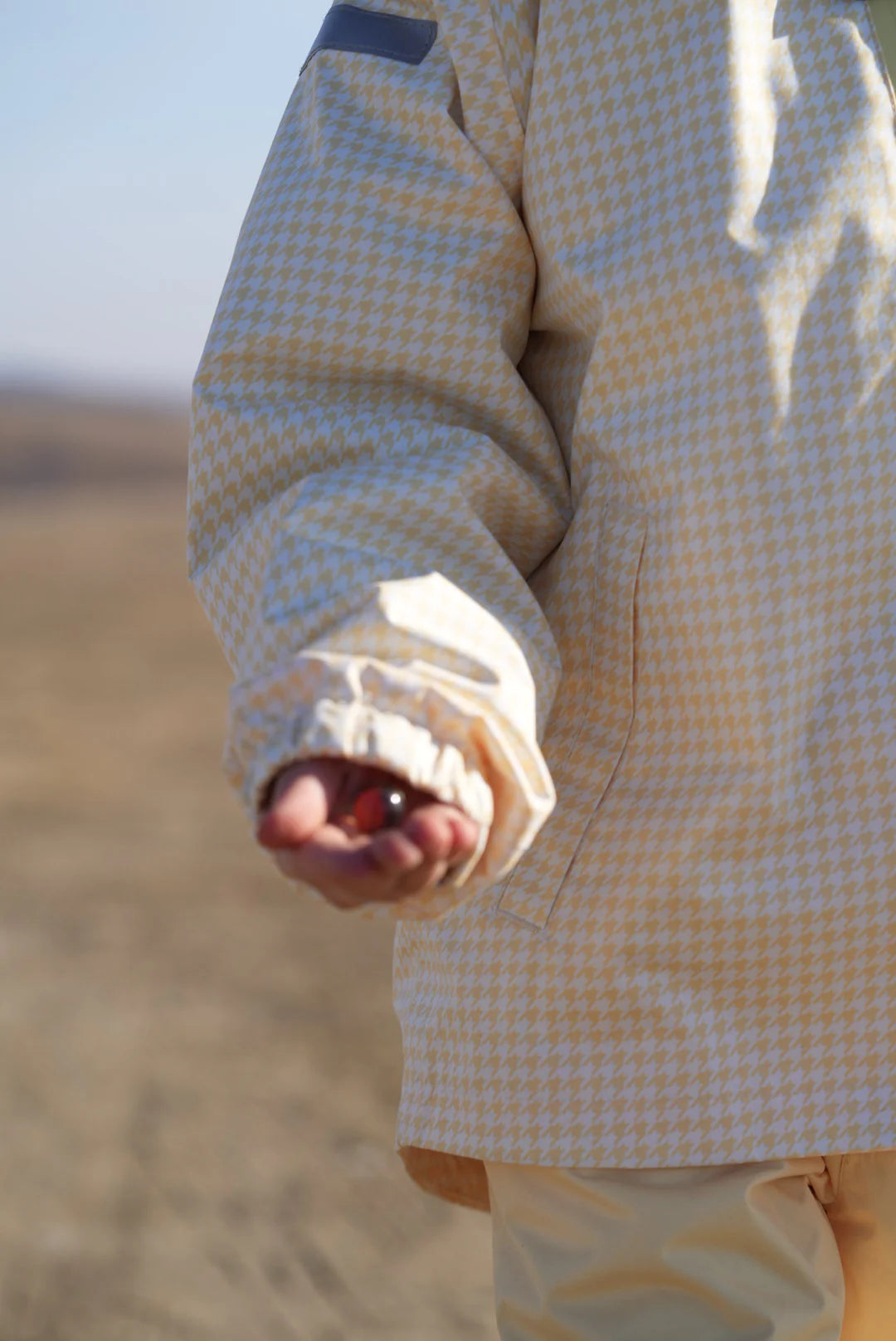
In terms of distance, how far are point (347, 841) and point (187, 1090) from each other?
265 centimetres

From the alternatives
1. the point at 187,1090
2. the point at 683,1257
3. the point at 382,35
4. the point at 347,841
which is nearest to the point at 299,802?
the point at 347,841

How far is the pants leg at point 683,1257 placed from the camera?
3.40ft

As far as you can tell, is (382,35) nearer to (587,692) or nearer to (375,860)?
(587,692)

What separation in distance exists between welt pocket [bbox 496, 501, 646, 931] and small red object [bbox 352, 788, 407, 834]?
26 centimetres

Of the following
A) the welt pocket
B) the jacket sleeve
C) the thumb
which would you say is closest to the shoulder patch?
the jacket sleeve

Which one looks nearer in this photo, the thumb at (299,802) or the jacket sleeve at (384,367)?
the thumb at (299,802)

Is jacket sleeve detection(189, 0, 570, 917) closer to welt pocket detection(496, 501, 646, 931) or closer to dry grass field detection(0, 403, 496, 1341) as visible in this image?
welt pocket detection(496, 501, 646, 931)

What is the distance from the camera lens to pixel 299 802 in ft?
2.66

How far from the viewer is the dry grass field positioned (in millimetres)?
2652

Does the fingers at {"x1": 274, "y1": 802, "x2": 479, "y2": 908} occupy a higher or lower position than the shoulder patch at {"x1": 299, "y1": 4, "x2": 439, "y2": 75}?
lower

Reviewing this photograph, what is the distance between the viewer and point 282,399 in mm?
1102

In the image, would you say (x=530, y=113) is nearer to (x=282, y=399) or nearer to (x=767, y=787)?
(x=282, y=399)

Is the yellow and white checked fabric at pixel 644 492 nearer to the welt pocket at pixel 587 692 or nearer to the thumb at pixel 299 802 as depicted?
the welt pocket at pixel 587 692

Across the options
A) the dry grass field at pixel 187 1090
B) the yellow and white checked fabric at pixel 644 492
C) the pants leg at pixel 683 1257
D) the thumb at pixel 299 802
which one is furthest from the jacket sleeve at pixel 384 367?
the dry grass field at pixel 187 1090
